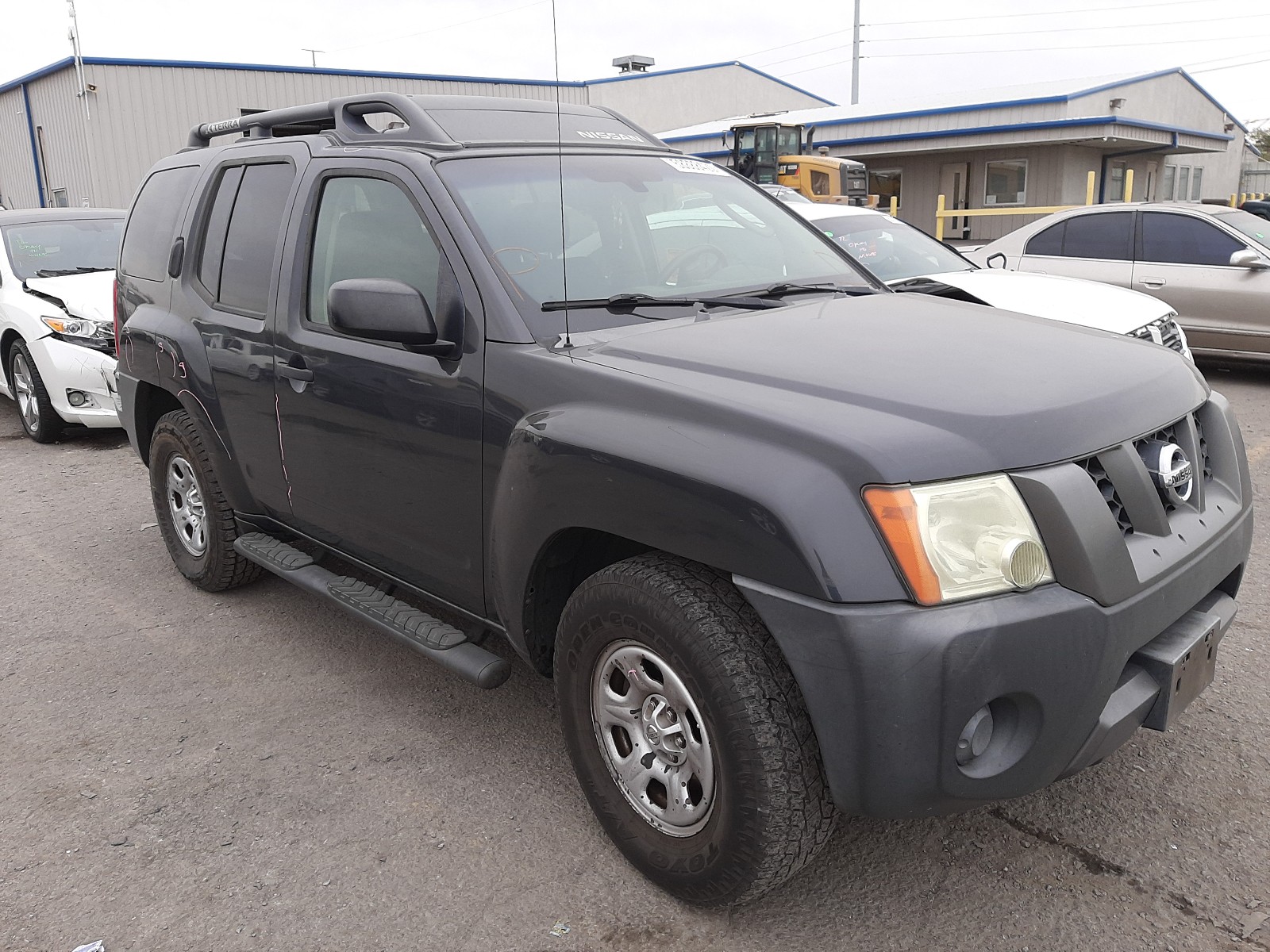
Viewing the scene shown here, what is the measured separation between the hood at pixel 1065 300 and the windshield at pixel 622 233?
8.44 ft

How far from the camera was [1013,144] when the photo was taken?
2439cm

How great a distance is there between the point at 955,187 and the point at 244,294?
25629mm

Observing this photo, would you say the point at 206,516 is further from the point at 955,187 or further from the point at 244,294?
the point at 955,187

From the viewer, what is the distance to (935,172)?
88.9 feet

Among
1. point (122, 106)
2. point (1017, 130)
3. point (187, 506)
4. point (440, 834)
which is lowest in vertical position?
point (440, 834)

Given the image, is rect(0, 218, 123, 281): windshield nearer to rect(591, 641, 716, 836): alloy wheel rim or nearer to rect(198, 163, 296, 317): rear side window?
rect(198, 163, 296, 317): rear side window

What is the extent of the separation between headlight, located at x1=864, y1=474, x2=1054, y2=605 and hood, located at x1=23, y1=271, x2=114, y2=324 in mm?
7074

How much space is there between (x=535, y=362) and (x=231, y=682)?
203cm

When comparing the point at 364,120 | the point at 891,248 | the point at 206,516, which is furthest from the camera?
the point at 891,248

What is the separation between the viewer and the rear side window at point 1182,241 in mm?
9125

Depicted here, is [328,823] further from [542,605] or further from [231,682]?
[231,682]

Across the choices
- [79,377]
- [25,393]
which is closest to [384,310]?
[79,377]

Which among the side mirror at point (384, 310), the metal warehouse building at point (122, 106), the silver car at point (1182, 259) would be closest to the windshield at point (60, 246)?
the side mirror at point (384, 310)

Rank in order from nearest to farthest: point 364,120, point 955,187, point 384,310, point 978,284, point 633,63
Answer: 1. point 384,310
2. point 364,120
3. point 978,284
4. point 955,187
5. point 633,63
